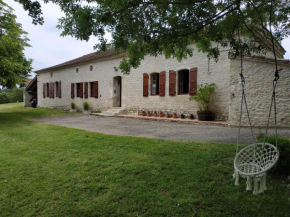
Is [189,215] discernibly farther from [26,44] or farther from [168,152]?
[26,44]

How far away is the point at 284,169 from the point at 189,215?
5.99 ft

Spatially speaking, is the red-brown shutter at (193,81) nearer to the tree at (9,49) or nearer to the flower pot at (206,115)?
the flower pot at (206,115)

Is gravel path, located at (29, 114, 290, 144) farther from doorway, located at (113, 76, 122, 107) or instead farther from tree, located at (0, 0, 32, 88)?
doorway, located at (113, 76, 122, 107)

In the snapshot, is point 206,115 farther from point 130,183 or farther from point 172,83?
point 130,183

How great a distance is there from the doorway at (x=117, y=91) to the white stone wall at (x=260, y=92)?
8.01 m

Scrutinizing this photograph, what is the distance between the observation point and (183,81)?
11320 millimetres

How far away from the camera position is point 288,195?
285 centimetres

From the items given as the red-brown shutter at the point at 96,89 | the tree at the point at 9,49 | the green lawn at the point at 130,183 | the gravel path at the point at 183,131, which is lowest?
the green lawn at the point at 130,183

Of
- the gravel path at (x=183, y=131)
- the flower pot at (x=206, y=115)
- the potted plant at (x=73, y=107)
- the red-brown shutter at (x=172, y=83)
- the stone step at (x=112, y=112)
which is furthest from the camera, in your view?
the potted plant at (x=73, y=107)

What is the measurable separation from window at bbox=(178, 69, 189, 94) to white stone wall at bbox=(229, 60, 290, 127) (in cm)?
325

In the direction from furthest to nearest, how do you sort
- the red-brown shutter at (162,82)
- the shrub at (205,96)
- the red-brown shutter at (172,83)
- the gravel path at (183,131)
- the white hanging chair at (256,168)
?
1. the red-brown shutter at (162,82)
2. the red-brown shutter at (172,83)
3. the shrub at (205,96)
4. the gravel path at (183,131)
5. the white hanging chair at (256,168)

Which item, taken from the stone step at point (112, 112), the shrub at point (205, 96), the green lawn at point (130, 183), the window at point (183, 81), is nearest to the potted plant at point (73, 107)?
the stone step at point (112, 112)

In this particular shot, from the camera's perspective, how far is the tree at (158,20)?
9.55 ft

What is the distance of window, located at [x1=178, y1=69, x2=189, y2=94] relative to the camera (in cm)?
1112
